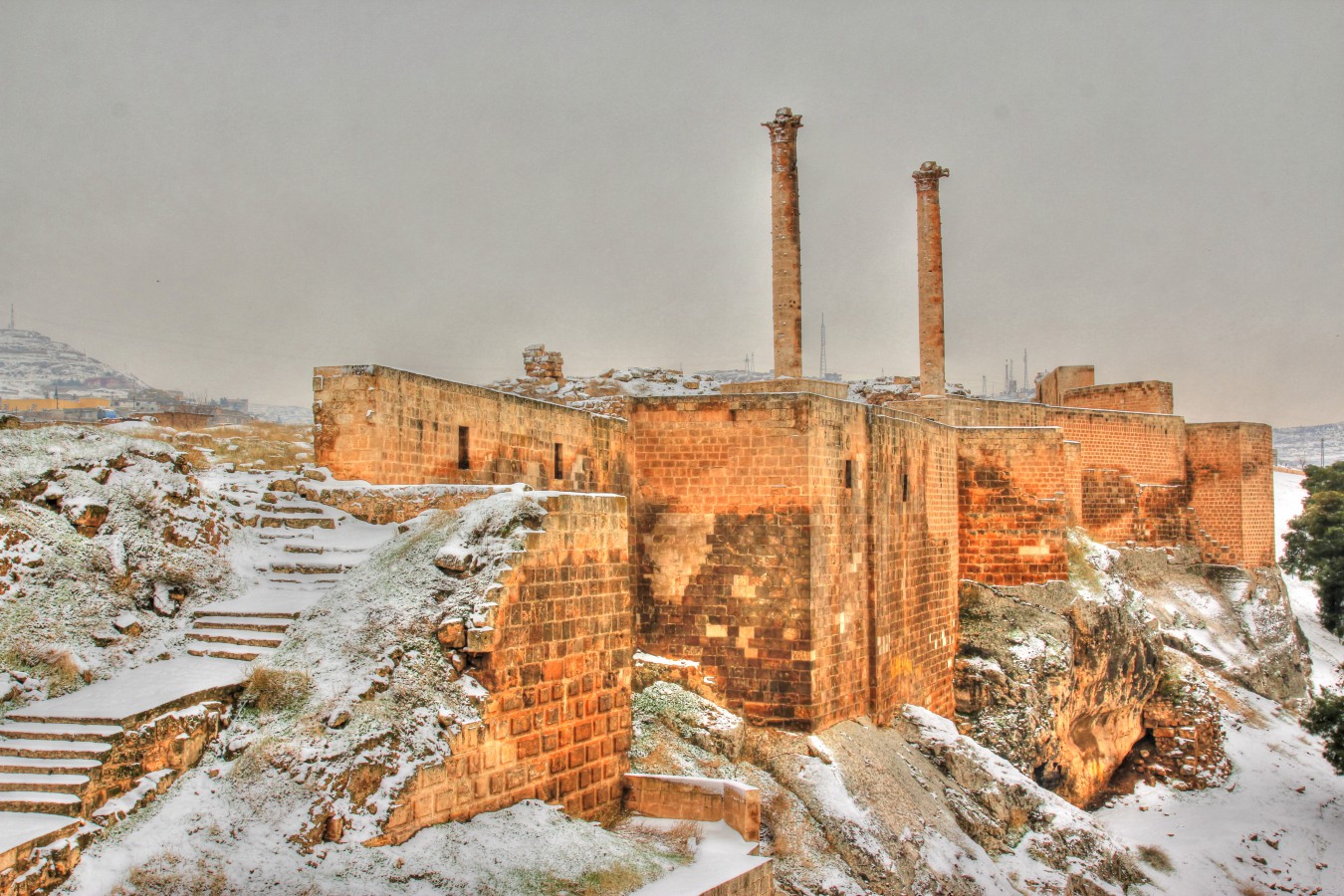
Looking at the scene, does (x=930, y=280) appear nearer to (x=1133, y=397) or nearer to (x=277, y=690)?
(x=1133, y=397)

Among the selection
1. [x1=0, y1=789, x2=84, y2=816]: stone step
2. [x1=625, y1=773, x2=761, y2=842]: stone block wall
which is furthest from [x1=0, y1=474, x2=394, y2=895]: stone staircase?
[x1=625, y1=773, x2=761, y2=842]: stone block wall

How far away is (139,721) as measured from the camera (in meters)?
7.45

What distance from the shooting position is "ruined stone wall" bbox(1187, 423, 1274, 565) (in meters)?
33.0

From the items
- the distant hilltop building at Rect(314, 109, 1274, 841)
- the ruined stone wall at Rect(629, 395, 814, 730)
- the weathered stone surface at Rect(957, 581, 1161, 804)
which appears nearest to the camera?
the distant hilltop building at Rect(314, 109, 1274, 841)

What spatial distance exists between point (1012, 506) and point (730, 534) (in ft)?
29.3

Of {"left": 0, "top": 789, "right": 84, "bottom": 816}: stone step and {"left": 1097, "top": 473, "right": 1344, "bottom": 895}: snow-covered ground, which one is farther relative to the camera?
{"left": 1097, "top": 473, "right": 1344, "bottom": 895}: snow-covered ground

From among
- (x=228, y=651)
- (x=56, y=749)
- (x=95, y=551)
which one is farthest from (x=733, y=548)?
(x=56, y=749)

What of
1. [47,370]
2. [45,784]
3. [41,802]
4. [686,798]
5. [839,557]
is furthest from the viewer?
[47,370]

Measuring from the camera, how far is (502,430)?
13.4m

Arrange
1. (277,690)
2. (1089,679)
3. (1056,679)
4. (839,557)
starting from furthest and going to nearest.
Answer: (1089,679), (1056,679), (839,557), (277,690)

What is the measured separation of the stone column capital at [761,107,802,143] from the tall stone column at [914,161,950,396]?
5124 mm

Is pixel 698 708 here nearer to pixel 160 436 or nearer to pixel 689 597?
pixel 689 597

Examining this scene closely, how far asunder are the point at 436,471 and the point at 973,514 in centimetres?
1252

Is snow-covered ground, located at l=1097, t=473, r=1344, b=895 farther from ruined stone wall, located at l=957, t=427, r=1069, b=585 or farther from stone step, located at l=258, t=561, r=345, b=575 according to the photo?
stone step, located at l=258, t=561, r=345, b=575
